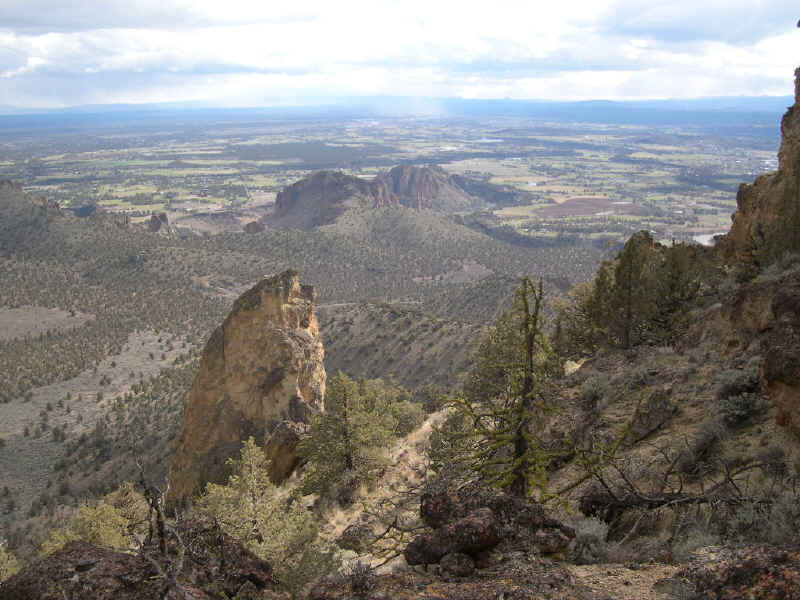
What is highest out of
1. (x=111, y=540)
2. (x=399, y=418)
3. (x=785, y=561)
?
(x=785, y=561)

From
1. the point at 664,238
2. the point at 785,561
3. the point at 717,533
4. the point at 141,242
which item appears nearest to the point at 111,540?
the point at 717,533

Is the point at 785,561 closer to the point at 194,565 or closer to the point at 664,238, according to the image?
the point at 194,565

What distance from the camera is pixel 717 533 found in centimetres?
706

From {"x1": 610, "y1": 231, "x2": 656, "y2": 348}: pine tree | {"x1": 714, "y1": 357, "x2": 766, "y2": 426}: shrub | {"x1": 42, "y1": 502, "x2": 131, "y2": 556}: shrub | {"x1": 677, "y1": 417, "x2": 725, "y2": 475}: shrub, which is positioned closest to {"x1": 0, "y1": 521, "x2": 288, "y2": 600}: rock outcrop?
{"x1": 677, "y1": 417, "x2": 725, "y2": 475}: shrub

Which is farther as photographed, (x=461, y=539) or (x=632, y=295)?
(x=632, y=295)

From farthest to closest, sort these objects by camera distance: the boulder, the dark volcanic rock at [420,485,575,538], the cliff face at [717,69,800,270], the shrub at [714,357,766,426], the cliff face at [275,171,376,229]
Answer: the cliff face at [275,171,376,229] → the cliff face at [717,69,800,270] → the shrub at [714,357,766,426] → the dark volcanic rock at [420,485,575,538] → the boulder

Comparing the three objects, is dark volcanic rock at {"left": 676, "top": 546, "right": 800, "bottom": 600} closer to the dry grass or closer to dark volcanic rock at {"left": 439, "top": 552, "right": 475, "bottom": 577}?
dark volcanic rock at {"left": 439, "top": 552, "right": 475, "bottom": 577}

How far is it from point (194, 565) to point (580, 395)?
1038 cm

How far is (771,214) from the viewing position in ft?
69.7

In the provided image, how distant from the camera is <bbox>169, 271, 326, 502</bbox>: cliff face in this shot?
27.6 metres

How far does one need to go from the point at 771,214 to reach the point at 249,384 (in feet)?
80.4

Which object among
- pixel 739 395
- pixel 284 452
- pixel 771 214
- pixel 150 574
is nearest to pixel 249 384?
pixel 284 452

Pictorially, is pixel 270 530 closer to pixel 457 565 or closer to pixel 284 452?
pixel 457 565

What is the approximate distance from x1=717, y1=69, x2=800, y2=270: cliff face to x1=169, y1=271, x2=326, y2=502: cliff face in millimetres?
20664
